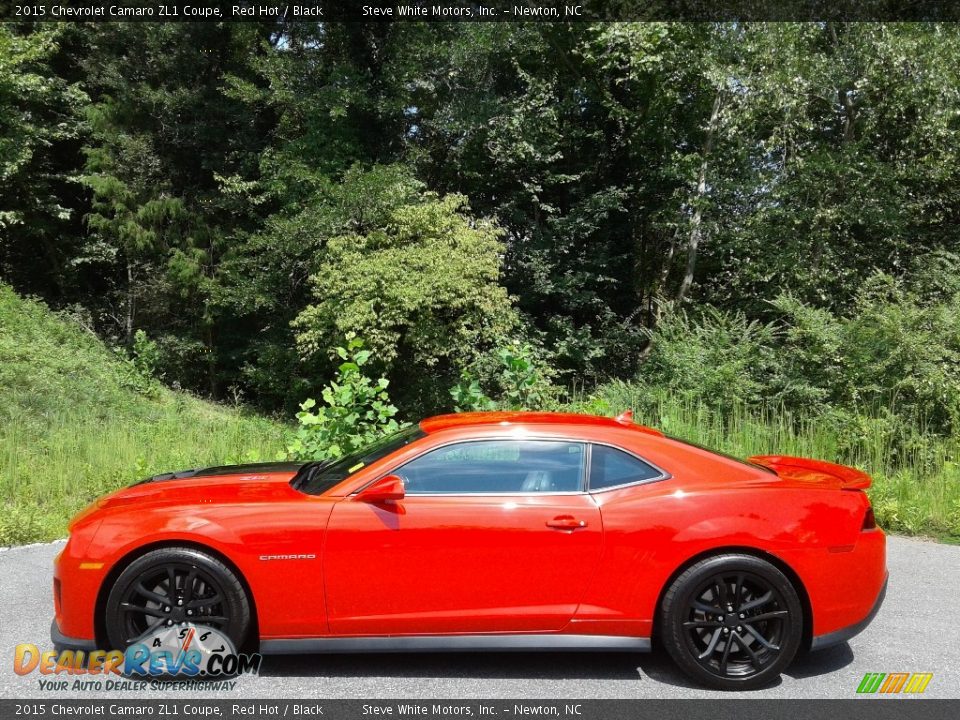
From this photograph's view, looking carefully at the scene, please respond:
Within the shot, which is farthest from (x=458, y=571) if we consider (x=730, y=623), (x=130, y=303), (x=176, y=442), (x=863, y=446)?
(x=130, y=303)

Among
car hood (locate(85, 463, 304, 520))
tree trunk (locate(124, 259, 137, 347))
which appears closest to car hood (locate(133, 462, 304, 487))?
car hood (locate(85, 463, 304, 520))

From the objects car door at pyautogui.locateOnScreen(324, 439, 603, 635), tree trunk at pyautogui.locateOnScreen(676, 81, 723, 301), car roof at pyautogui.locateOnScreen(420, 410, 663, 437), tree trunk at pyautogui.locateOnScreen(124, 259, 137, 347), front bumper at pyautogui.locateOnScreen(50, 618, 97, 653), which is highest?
tree trunk at pyautogui.locateOnScreen(676, 81, 723, 301)

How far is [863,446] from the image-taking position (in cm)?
953

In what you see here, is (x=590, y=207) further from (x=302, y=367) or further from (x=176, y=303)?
(x=176, y=303)

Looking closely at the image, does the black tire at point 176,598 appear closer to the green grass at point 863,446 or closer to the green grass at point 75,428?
the green grass at point 75,428

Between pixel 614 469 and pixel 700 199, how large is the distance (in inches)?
580

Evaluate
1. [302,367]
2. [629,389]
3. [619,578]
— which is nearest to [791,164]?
[629,389]

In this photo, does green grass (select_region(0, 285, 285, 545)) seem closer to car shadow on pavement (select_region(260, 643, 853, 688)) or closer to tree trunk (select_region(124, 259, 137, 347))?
tree trunk (select_region(124, 259, 137, 347))

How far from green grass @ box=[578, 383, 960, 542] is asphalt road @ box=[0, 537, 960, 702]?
2553 millimetres

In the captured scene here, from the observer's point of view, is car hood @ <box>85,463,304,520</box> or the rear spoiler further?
the rear spoiler

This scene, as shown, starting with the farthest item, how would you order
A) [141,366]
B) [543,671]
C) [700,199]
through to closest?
[141,366], [700,199], [543,671]

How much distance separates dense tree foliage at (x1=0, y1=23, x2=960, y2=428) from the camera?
1484 centimetres

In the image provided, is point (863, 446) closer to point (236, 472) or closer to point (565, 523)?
point (565, 523)

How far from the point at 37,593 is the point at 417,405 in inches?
459
